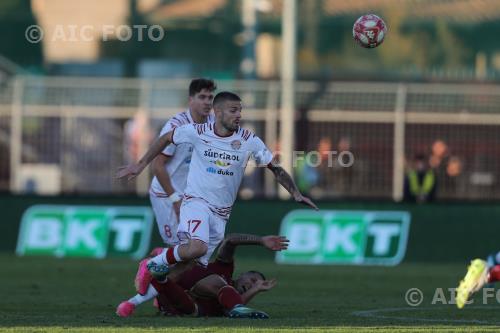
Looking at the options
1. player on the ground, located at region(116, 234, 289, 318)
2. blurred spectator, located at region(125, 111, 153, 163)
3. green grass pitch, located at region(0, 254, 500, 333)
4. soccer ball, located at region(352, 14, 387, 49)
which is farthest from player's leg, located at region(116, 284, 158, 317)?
blurred spectator, located at region(125, 111, 153, 163)

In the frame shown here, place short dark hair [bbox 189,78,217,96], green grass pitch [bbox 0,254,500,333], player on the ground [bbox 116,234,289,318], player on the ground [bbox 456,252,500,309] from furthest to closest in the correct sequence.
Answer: short dark hair [bbox 189,78,217,96] → player on the ground [bbox 456,252,500,309] → player on the ground [bbox 116,234,289,318] → green grass pitch [bbox 0,254,500,333]

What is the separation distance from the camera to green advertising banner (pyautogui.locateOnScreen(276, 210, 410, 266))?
81.4 feet

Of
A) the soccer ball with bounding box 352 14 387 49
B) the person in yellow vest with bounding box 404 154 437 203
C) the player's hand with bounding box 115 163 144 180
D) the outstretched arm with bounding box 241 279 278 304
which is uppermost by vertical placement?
the soccer ball with bounding box 352 14 387 49

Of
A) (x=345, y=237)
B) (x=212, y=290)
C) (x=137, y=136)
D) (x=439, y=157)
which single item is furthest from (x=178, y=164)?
(x=439, y=157)

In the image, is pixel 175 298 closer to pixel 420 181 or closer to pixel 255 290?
pixel 255 290

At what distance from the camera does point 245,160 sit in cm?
1335

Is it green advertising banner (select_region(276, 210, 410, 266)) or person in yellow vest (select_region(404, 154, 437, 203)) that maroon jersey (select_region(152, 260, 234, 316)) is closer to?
green advertising banner (select_region(276, 210, 410, 266))

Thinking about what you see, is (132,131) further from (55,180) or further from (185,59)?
(185,59)

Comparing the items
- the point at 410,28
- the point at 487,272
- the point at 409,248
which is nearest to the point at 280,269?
the point at 409,248

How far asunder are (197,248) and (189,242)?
11cm

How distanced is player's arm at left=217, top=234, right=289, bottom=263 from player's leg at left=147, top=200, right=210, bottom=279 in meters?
0.27

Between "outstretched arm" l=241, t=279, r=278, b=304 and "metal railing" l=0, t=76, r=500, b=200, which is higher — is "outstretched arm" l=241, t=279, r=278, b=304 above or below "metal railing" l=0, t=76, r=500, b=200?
below

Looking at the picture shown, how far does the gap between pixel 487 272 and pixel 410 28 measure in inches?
824

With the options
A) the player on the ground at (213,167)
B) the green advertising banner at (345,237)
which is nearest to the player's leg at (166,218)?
the player on the ground at (213,167)
